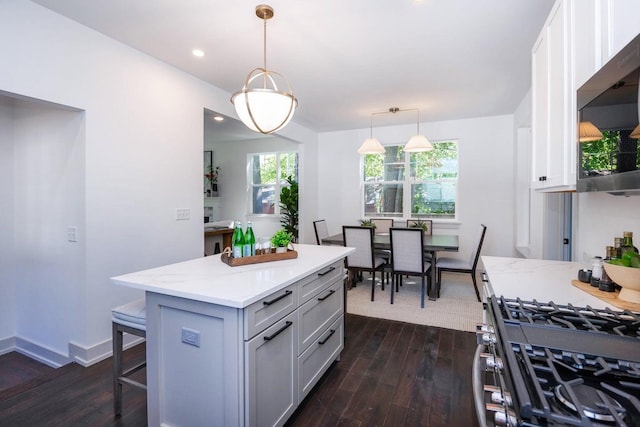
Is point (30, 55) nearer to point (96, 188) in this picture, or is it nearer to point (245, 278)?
point (96, 188)

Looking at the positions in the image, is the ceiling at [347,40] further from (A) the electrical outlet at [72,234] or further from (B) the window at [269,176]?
(B) the window at [269,176]

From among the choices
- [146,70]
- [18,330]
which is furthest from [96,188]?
[18,330]

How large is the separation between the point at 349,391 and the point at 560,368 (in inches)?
61.7

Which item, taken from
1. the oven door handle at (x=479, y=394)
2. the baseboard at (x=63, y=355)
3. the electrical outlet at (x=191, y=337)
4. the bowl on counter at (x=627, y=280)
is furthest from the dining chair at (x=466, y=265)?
the baseboard at (x=63, y=355)

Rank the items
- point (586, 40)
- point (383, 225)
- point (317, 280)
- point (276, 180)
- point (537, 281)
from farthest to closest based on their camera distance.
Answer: point (276, 180)
point (383, 225)
point (317, 280)
point (537, 281)
point (586, 40)

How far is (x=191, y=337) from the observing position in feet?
4.70

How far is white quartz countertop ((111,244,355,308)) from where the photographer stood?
1.36 meters

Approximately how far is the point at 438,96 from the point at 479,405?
3.98 m

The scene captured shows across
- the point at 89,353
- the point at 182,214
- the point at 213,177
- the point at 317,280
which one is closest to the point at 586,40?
the point at 317,280

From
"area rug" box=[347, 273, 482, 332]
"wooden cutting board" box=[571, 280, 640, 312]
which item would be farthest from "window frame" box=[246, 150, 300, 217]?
"wooden cutting board" box=[571, 280, 640, 312]

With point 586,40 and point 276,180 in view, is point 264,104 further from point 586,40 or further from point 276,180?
point 276,180

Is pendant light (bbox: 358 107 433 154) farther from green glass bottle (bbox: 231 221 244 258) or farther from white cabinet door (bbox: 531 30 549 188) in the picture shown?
green glass bottle (bbox: 231 221 244 258)

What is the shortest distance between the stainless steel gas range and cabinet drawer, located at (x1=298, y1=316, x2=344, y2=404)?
1.02m

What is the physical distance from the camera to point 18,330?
2830 mm
